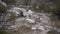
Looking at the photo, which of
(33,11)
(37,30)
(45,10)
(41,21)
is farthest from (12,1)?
(37,30)

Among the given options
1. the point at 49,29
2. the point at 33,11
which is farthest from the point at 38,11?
the point at 49,29

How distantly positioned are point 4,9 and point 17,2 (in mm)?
1199

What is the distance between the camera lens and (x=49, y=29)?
3717 mm

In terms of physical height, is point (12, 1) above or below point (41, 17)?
above

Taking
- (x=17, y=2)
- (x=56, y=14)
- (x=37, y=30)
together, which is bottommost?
(x=37, y=30)

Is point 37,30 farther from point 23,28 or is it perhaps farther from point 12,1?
point 12,1

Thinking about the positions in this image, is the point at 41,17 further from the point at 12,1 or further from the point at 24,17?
the point at 12,1

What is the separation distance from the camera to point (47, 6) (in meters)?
5.28

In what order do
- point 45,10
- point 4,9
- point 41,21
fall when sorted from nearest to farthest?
point 41,21
point 4,9
point 45,10

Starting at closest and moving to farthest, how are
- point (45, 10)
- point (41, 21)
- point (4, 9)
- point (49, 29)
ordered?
1. point (49, 29)
2. point (41, 21)
3. point (4, 9)
4. point (45, 10)

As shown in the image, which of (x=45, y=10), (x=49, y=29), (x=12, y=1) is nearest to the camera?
(x=49, y=29)

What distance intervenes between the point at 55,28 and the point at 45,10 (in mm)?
1544

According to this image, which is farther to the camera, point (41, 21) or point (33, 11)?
point (33, 11)

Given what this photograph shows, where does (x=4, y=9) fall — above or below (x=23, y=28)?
above
